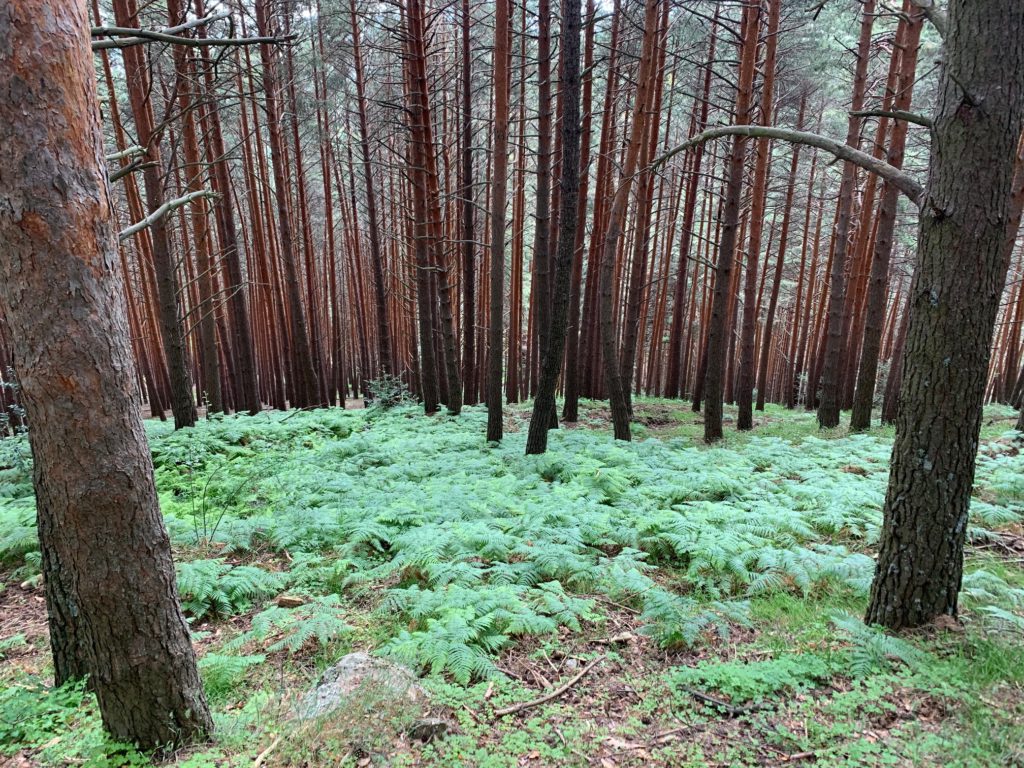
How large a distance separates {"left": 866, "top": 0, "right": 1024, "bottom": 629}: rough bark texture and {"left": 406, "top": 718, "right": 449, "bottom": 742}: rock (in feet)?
8.20

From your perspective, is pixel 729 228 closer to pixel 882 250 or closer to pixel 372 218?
pixel 882 250

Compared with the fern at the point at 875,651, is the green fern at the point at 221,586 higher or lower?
lower

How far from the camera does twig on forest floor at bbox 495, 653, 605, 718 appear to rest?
2.66 m

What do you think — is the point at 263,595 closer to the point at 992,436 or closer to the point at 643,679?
the point at 643,679

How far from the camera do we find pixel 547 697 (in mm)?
2768

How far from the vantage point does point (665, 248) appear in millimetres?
20297

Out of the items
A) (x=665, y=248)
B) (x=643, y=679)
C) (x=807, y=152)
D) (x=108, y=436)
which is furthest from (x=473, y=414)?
(x=807, y=152)

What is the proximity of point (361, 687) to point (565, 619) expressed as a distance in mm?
1308

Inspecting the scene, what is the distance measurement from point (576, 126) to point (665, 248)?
47.2ft

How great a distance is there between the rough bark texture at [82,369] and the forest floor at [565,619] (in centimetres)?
44

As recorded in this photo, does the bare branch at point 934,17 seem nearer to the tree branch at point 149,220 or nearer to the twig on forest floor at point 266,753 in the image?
the tree branch at point 149,220

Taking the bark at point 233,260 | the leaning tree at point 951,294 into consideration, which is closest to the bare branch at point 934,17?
the leaning tree at point 951,294

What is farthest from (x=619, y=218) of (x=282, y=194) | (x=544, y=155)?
(x=282, y=194)

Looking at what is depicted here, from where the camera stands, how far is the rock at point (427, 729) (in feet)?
8.04
